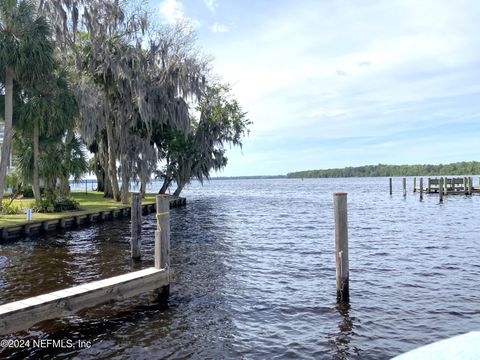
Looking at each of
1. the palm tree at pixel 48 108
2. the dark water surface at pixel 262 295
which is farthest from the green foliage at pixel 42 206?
the dark water surface at pixel 262 295

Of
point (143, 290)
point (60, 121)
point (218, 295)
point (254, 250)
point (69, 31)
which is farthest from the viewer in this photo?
point (69, 31)

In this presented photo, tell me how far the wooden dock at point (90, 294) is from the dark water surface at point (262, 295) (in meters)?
0.48

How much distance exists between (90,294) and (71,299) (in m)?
0.38

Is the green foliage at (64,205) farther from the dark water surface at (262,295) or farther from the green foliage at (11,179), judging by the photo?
the green foliage at (11,179)

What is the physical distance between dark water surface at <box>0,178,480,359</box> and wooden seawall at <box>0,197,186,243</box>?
103 centimetres

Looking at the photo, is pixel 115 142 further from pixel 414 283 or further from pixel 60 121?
pixel 414 283

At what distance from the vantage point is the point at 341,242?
28.8 ft

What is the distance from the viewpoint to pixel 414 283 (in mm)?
10656

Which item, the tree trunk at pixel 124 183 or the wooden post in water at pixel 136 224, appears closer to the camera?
the wooden post in water at pixel 136 224

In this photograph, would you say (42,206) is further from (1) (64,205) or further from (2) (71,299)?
(2) (71,299)

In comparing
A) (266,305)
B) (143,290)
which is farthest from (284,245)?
(143,290)

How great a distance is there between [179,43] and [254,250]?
63.7 feet

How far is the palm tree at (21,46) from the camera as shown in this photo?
1909 centimetres

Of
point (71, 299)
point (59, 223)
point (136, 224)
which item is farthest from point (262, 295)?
point (59, 223)
